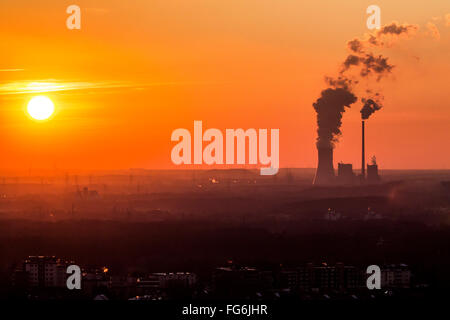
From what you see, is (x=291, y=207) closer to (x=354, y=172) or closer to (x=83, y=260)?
(x=354, y=172)

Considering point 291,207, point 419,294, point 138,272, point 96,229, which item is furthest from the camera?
point 291,207

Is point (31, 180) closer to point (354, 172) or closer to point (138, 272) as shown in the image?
point (354, 172)

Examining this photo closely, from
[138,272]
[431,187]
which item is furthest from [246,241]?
[431,187]

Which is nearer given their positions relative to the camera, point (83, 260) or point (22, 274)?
point (22, 274)
